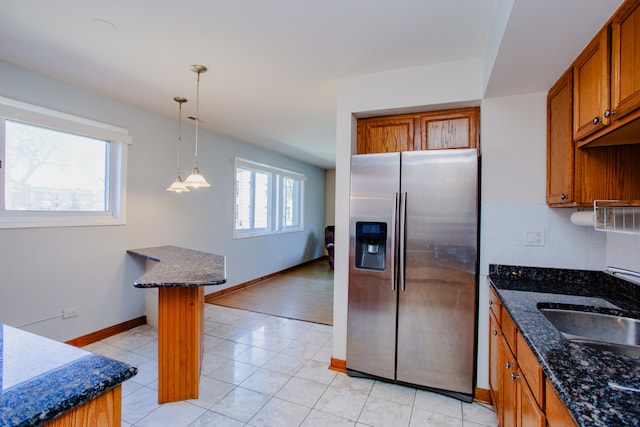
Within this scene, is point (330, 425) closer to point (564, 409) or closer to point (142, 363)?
point (564, 409)

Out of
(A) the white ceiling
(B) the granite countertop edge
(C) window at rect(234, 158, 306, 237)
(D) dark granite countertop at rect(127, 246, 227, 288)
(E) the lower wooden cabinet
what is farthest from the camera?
(C) window at rect(234, 158, 306, 237)

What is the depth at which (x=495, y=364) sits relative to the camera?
74.8 inches

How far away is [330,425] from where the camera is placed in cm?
192

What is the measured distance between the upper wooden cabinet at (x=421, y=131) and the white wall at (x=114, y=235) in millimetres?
2490

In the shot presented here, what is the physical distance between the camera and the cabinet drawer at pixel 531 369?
1.08 m

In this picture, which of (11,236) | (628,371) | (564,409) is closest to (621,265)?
(628,371)

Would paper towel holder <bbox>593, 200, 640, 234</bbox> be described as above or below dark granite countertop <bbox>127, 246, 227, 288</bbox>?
above

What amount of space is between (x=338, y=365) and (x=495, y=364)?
121 centimetres

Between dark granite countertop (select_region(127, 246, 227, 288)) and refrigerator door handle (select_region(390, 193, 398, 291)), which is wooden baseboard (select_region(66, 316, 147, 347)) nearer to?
dark granite countertop (select_region(127, 246, 227, 288))

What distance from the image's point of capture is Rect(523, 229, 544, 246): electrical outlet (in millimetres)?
2115

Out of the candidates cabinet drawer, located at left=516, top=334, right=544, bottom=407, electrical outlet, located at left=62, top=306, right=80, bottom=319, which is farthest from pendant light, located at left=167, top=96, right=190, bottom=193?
cabinet drawer, located at left=516, top=334, right=544, bottom=407

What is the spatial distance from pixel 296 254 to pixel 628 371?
614 cm

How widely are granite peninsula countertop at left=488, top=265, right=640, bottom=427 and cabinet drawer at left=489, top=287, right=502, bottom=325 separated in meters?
0.07

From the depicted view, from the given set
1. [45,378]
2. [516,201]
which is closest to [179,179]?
[45,378]
